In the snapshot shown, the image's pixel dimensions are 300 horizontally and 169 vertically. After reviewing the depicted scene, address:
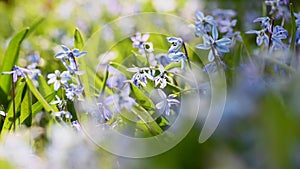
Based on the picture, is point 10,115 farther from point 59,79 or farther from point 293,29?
point 293,29

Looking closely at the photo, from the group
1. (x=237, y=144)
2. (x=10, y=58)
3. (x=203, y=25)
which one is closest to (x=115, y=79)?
(x=203, y=25)

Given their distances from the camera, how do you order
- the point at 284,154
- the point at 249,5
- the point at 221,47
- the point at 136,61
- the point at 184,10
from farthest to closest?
the point at 184,10 < the point at 249,5 < the point at 136,61 < the point at 221,47 < the point at 284,154

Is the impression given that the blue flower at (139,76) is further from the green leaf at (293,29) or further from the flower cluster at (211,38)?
the green leaf at (293,29)

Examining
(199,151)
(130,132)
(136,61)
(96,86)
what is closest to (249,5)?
(136,61)

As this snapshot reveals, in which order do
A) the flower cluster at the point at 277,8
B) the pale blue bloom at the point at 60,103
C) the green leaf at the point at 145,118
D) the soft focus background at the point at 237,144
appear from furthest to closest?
1. the flower cluster at the point at 277,8
2. the pale blue bloom at the point at 60,103
3. the green leaf at the point at 145,118
4. the soft focus background at the point at 237,144

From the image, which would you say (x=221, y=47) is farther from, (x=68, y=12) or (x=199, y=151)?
(x=68, y=12)

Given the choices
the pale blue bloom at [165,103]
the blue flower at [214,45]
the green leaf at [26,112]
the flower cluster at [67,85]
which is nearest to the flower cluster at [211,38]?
the blue flower at [214,45]

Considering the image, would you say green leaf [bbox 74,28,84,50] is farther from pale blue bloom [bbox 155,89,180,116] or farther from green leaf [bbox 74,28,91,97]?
pale blue bloom [bbox 155,89,180,116]

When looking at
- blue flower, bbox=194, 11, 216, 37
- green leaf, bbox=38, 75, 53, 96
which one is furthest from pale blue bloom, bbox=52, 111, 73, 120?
blue flower, bbox=194, 11, 216, 37
